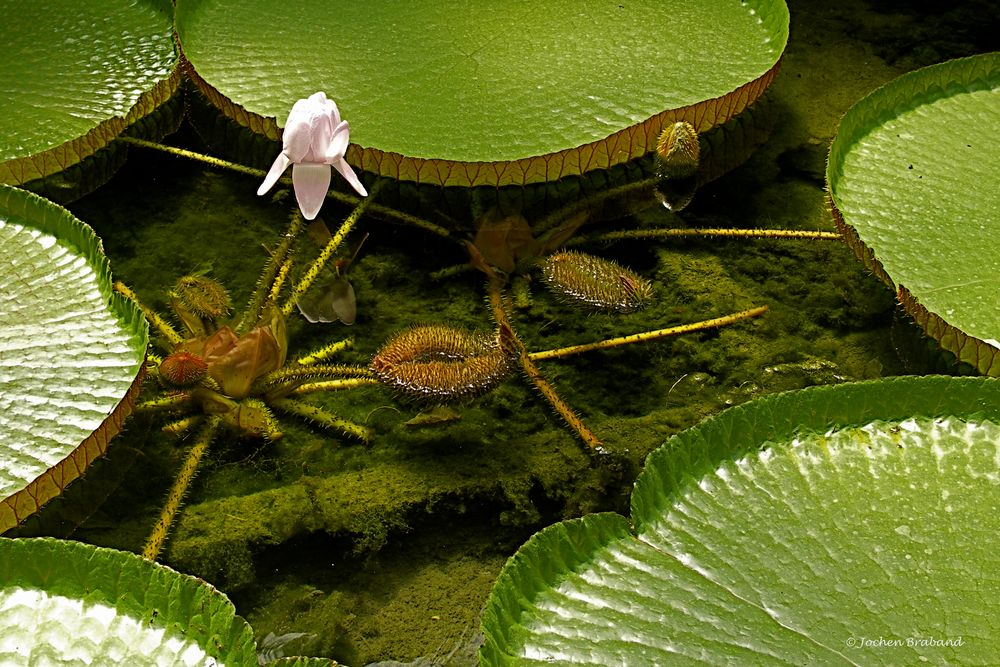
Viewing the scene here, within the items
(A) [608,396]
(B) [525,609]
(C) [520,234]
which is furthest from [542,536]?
(C) [520,234]

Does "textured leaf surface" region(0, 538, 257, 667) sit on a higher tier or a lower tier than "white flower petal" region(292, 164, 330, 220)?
lower

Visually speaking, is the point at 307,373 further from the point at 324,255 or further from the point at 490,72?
the point at 490,72

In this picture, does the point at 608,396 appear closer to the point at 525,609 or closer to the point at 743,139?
the point at 525,609

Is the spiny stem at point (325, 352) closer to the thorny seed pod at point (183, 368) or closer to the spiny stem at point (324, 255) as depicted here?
the spiny stem at point (324, 255)

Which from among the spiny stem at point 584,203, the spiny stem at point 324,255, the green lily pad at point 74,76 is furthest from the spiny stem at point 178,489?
the spiny stem at point 584,203

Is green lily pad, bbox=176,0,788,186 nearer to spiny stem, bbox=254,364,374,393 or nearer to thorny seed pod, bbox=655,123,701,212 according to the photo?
thorny seed pod, bbox=655,123,701,212

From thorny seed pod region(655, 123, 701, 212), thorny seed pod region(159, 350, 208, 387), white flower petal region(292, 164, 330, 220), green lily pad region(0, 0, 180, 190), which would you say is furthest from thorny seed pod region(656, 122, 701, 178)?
green lily pad region(0, 0, 180, 190)
